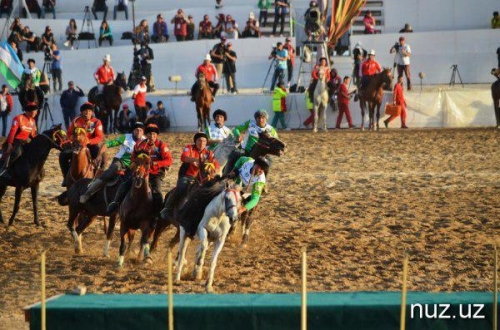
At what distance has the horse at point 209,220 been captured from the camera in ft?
43.9

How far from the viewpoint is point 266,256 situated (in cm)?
1584

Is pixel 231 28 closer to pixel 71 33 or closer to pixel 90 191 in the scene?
pixel 71 33

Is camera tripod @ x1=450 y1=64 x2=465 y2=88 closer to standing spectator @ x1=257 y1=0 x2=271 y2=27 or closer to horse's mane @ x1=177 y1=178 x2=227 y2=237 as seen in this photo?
standing spectator @ x1=257 y1=0 x2=271 y2=27

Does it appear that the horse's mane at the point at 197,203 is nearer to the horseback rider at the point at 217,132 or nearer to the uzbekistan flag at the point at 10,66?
the horseback rider at the point at 217,132

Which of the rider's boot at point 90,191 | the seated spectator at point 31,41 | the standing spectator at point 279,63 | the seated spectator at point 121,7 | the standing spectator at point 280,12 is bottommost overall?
the rider's boot at point 90,191

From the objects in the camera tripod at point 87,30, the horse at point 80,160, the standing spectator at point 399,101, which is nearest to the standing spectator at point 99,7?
the camera tripod at point 87,30

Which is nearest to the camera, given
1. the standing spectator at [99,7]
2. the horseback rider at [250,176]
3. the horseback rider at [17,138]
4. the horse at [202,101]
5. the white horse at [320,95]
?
the horseback rider at [250,176]

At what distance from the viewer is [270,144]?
15617mm

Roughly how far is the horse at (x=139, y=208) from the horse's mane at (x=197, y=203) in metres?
0.85

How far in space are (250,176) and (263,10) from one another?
87.1 ft

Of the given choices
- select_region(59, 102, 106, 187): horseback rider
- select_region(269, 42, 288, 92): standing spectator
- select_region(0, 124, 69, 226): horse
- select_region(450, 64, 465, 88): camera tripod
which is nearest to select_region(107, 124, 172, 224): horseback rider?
select_region(59, 102, 106, 187): horseback rider

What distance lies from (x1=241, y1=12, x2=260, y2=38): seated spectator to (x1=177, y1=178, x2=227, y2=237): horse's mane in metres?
26.2

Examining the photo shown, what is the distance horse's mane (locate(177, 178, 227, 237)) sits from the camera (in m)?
13.8

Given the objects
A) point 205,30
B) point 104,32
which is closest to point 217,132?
point 205,30
